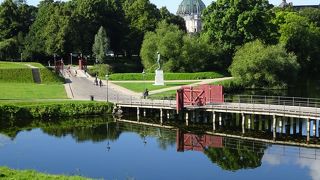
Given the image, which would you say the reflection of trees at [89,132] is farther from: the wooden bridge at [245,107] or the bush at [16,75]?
the bush at [16,75]

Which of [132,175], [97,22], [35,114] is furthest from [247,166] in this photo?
[97,22]

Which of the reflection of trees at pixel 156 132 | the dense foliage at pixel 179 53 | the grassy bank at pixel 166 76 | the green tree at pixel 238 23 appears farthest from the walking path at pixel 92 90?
the green tree at pixel 238 23

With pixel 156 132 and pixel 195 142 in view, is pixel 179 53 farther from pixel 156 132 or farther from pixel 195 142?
pixel 195 142

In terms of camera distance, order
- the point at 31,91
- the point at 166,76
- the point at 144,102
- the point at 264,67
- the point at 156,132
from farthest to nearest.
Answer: the point at 166,76
the point at 264,67
the point at 31,91
the point at 144,102
the point at 156,132

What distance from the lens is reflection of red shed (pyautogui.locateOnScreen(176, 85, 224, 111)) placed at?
177 feet

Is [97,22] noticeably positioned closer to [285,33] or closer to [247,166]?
Answer: [285,33]

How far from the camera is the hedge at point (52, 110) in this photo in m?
55.5

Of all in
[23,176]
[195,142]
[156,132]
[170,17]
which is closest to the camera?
[23,176]

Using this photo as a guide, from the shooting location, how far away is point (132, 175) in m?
36.0

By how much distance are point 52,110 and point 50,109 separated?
0.25 meters

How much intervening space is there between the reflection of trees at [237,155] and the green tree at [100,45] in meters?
62.5

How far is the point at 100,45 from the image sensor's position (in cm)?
10494

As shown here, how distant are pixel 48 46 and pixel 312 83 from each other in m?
53.8

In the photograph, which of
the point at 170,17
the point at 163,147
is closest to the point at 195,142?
the point at 163,147
